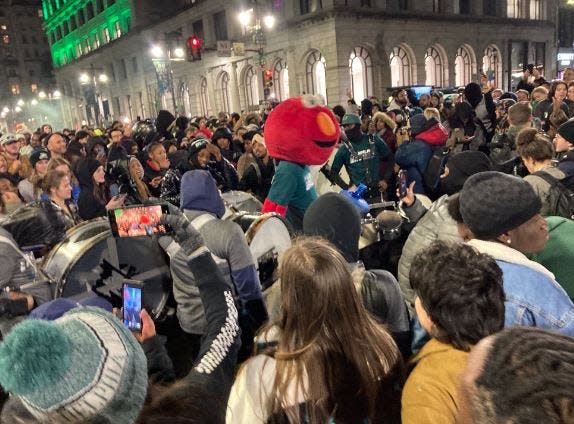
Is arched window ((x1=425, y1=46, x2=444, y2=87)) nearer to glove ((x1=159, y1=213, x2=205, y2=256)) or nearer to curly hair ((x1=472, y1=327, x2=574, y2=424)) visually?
glove ((x1=159, y1=213, x2=205, y2=256))

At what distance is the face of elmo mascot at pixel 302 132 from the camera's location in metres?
4.40

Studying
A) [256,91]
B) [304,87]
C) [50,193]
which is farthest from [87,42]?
[50,193]

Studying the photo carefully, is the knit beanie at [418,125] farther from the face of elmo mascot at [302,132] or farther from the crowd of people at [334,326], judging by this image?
the crowd of people at [334,326]

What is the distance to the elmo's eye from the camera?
447 cm

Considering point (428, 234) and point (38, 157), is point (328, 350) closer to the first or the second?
point (428, 234)

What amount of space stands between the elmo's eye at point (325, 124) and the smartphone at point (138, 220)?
2462 mm

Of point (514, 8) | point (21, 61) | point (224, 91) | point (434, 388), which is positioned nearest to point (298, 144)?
point (434, 388)

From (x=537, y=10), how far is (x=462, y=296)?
44744mm

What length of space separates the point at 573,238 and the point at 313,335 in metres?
1.76

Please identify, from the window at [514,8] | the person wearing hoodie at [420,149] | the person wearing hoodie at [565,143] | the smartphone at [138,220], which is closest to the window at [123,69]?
the window at [514,8]

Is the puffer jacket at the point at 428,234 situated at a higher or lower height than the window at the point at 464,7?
lower

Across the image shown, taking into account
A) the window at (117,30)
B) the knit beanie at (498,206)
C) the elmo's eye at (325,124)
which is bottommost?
the knit beanie at (498,206)

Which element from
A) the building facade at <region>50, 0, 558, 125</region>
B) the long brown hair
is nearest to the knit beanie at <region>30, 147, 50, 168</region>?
the long brown hair

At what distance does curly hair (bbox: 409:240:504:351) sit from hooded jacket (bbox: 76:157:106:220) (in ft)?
14.0
